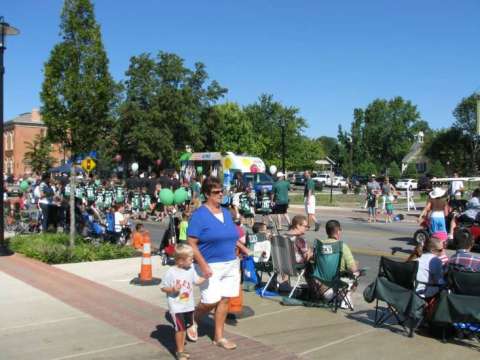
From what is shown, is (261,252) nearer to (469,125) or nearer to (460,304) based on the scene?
(460,304)

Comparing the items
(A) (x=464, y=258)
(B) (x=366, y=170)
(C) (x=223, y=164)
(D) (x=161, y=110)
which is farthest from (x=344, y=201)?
(B) (x=366, y=170)

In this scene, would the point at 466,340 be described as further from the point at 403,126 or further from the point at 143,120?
the point at 403,126

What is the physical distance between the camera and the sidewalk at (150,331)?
5621 mm

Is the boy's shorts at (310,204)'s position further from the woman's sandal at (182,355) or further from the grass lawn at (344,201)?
the grass lawn at (344,201)

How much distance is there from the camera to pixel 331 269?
7219mm

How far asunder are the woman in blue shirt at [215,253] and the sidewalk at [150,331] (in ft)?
1.48

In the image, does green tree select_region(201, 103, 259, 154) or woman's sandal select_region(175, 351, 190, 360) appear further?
green tree select_region(201, 103, 259, 154)

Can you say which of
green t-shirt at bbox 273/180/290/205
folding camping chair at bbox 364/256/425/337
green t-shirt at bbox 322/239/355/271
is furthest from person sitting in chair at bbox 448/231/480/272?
green t-shirt at bbox 273/180/290/205

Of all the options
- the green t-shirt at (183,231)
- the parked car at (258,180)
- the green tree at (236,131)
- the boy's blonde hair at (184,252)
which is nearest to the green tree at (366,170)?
the green tree at (236,131)

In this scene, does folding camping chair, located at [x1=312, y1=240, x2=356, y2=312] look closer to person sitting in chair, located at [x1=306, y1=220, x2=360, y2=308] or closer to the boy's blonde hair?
person sitting in chair, located at [x1=306, y1=220, x2=360, y2=308]

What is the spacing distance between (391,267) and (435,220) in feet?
20.4

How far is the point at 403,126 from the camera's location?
10994 cm

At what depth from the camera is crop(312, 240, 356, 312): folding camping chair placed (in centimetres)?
718

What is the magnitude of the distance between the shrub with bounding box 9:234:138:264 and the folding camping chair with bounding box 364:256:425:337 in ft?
22.7
